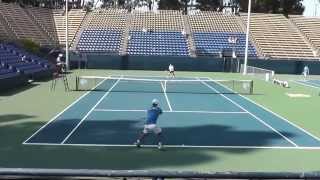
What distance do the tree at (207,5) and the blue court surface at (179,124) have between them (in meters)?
65.8

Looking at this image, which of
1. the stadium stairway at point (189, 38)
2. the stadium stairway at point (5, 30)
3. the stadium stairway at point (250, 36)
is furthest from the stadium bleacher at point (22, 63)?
the stadium stairway at point (250, 36)

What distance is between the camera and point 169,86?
35438mm

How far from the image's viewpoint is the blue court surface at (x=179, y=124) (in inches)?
590

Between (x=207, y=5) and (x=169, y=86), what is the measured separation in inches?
2372

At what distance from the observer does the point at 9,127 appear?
1708 centimetres

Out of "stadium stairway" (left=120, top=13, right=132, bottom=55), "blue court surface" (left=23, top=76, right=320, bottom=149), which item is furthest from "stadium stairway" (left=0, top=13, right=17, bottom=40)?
"blue court surface" (left=23, top=76, right=320, bottom=149)

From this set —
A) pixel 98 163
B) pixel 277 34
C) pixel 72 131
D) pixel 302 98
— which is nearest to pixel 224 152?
pixel 98 163

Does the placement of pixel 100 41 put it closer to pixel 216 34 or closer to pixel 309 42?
pixel 216 34

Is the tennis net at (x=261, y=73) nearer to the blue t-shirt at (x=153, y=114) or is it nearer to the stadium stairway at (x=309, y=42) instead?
the stadium stairway at (x=309, y=42)

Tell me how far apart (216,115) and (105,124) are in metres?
4.89

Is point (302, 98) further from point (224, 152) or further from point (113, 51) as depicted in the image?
point (113, 51)

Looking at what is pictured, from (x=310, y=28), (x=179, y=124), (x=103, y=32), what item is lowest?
(x=179, y=124)

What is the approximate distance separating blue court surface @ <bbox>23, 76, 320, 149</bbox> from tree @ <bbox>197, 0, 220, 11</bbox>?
65.8m

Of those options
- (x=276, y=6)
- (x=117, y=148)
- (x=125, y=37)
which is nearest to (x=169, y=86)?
(x=117, y=148)
